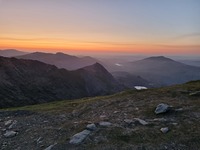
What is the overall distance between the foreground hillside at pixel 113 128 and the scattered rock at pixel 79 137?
68mm

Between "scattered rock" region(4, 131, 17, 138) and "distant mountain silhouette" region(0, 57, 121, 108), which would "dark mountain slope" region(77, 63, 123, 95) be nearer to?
"distant mountain silhouette" region(0, 57, 121, 108)

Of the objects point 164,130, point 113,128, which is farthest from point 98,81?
point 164,130

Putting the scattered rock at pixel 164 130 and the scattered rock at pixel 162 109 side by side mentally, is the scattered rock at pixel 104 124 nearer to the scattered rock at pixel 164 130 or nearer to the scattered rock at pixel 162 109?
the scattered rock at pixel 164 130

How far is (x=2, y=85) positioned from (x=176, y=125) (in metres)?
97.1

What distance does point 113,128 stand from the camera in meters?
17.0

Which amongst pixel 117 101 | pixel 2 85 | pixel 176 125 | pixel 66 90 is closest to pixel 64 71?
pixel 66 90

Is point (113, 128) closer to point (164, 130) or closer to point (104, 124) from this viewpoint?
point (104, 124)

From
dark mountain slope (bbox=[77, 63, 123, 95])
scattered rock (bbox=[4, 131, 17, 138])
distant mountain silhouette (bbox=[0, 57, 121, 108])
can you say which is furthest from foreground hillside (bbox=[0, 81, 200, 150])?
dark mountain slope (bbox=[77, 63, 123, 95])

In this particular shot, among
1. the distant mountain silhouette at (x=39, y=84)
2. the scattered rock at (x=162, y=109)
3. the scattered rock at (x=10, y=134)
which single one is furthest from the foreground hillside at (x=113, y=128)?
the distant mountain silhouette at (x=39, y=84)

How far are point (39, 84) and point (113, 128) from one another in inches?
4455

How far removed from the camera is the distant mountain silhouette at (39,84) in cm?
10419

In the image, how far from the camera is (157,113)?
20.8m

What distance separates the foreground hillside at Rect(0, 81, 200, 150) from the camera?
15305 mm

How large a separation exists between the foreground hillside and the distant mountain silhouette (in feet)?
231
